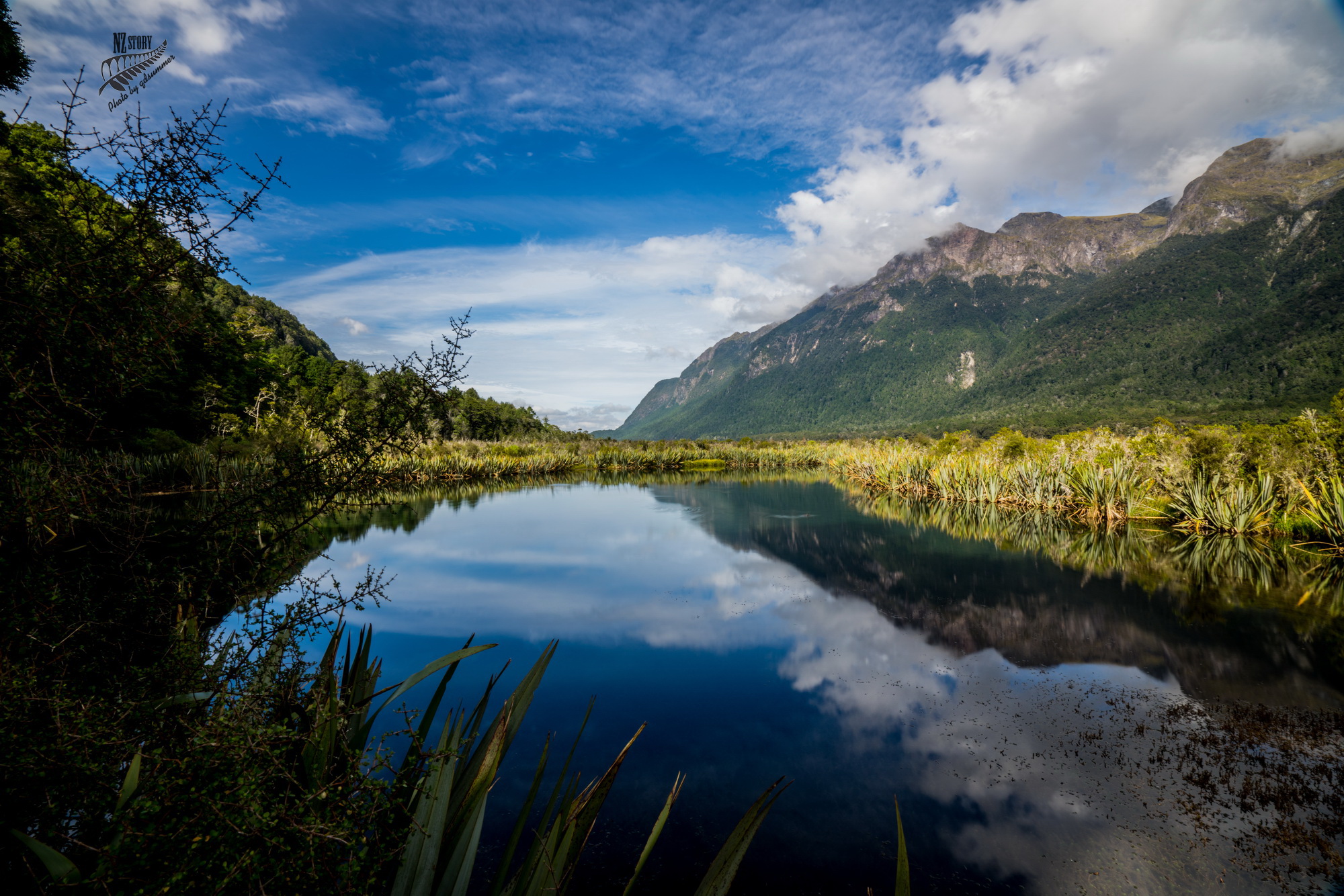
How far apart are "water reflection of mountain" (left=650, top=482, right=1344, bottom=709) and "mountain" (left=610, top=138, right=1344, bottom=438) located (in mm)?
55509

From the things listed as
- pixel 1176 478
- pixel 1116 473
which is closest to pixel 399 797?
pixel 1116 473

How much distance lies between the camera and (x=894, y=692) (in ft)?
19.1

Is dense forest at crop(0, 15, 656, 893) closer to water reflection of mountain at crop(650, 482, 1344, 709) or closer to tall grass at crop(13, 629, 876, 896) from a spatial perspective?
tall grass at crop(13, 629, 876, 896)

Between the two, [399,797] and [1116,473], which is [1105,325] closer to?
[1116,473]

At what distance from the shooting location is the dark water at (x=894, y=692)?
342 centimetres

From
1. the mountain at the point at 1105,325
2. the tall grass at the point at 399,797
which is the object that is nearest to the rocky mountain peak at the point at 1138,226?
the mountain at the point at 1105,325

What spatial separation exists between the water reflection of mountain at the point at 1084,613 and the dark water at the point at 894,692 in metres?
0.05

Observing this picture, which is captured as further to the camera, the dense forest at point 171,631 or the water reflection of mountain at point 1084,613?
the water reflection of mountain at point 1084,613

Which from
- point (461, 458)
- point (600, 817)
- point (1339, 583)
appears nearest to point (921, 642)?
point (600, 817)

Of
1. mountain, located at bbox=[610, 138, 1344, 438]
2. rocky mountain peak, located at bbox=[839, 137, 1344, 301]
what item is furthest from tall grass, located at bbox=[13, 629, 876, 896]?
rocky mountain peak, located at bbox=[839, 137, 1344, 301]

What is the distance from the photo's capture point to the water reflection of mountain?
5703 mm

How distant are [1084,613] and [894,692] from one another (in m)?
4.15

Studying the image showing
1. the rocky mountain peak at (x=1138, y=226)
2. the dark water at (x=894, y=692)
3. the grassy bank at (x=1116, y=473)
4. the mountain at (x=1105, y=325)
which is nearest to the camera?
the dark water at (x=894, y=692)

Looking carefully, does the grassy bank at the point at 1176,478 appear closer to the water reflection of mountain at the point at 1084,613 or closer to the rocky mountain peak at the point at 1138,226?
the water reflection of mountain at the point at 1084,613
